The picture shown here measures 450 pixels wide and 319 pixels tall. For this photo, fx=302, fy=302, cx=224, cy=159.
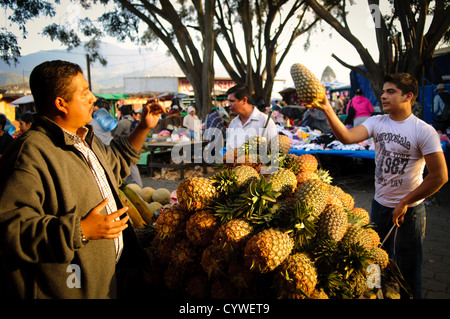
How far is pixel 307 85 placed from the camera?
1860 mm

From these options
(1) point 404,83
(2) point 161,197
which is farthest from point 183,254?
(2) point 161,197

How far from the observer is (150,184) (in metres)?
9.81

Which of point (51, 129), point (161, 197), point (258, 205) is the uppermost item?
point (51, 129)

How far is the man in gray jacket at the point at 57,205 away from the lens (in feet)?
4.70

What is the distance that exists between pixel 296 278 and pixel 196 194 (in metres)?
0.83

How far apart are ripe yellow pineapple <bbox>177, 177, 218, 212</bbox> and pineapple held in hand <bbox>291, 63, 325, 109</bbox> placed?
87cm

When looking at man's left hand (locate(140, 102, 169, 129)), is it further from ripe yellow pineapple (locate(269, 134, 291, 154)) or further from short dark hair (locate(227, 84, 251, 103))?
short dark hair (locate(227, 84, 251, 103))

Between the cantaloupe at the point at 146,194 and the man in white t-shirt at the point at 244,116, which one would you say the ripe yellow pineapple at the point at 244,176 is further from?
the cantaloupe at the point at 146,194

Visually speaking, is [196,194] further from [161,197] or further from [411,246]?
[161,197]

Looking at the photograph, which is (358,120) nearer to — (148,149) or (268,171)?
(148,149)

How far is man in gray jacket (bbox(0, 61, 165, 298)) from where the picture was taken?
1432 mm

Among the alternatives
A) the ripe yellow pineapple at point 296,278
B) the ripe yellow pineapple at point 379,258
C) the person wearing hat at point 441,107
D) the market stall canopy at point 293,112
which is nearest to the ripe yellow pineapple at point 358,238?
the ripe yellow pineapple at point 379,258
